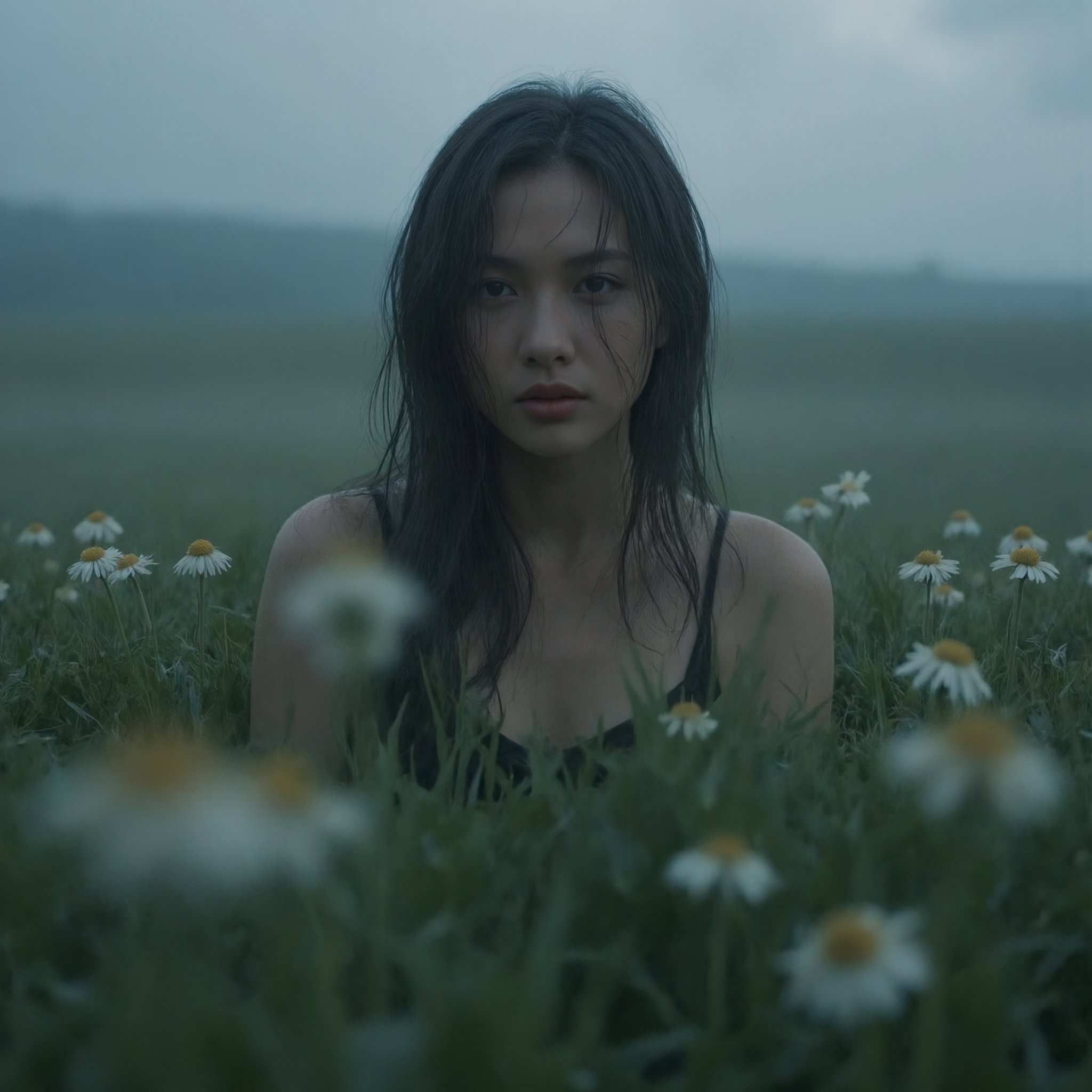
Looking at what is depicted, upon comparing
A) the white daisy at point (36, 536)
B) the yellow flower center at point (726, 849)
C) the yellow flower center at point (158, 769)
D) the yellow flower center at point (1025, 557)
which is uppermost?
the yellow flower center at point (158, 769)

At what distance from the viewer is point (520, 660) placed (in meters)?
2.44

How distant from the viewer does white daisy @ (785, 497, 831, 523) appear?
345cm

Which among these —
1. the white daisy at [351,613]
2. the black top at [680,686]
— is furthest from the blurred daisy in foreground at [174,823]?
the black top at [680,686]

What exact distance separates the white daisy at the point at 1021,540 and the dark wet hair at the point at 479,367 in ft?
2.48

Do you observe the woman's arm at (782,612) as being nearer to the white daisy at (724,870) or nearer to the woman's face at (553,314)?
the woman's face at (553,314)

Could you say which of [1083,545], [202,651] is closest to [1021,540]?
[1083,545]

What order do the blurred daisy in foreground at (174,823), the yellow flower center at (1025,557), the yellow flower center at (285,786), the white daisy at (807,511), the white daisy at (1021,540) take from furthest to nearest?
the white daisy at (807,511), the white daisy at (1021,540), the yellow flower center at (1025,557), the yellow flower center at (285,786), the blurred daisy in foreground at (174,823)

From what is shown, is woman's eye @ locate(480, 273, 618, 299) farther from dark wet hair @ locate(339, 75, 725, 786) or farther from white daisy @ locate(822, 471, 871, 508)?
white daisy @ locate(822, 471, 871, 508)

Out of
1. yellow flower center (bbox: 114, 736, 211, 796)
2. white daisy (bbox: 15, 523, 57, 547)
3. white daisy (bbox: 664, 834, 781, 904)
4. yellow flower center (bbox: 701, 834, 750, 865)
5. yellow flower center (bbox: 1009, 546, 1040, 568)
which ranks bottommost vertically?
white daisy (bbox: 15, 523, 57, 547)

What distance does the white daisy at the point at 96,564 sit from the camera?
8.52 feet

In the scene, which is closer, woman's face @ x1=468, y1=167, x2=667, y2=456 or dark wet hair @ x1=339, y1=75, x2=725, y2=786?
woman's face @ x1=468, y1=167, x2=667, y2=456

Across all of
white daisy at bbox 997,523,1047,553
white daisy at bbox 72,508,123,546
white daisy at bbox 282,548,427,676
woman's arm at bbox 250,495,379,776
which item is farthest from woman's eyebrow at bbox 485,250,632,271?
white daisy at bbox 72,508,123,546

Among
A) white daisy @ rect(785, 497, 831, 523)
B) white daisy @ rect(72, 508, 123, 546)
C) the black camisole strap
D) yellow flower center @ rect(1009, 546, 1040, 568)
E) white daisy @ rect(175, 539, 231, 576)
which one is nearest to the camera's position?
the black camisole strap

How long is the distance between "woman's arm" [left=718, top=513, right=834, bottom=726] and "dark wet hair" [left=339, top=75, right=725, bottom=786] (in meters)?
0.12
